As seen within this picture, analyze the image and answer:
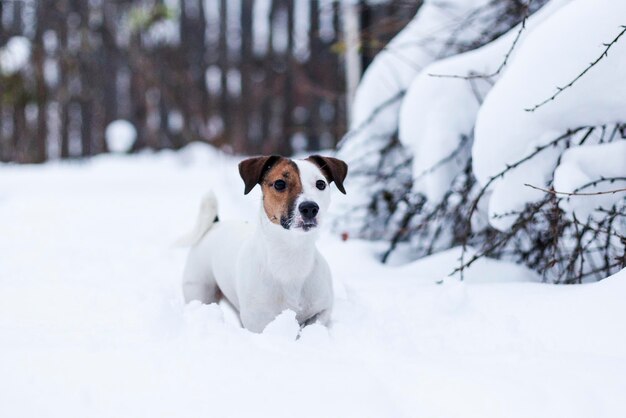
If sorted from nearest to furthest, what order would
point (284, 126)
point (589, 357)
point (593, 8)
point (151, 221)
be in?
1. point (589, 357)
2. point (593, 8)
3. point (151, 221)
4. point (284, 126)

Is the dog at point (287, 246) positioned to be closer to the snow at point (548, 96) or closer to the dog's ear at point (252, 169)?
the dog's ear at point (252, 169)

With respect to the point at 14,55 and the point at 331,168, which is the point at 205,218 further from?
the point at 14,55

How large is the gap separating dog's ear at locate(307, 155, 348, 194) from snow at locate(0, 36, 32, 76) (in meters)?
7.02

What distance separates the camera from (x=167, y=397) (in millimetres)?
1569

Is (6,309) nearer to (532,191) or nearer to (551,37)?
(532,191)

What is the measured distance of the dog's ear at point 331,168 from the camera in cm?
229

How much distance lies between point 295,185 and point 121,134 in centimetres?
735

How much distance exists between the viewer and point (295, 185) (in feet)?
7.05

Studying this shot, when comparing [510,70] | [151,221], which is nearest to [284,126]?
[151,221]

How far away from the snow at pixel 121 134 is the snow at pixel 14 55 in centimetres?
139

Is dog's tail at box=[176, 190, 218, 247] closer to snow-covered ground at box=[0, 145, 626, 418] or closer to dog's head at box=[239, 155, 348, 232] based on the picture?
snow-covered ground at box=[0, 145, 626, 418]

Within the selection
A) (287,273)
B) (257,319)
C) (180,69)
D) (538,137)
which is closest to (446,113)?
(538,137)

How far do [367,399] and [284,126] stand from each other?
6785 mm

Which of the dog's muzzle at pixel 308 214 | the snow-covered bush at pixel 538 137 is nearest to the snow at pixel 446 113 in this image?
the snow-covered bush at pixel 538 137
